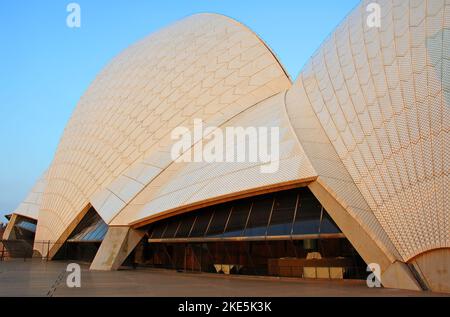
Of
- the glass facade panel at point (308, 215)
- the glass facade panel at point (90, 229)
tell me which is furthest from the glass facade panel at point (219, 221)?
the glass facade panel at point (90, 229)

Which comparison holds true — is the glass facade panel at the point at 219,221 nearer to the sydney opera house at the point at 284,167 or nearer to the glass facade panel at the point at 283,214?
the sydney opera house at the point at 284,167

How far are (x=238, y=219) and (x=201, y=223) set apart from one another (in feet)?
6.65

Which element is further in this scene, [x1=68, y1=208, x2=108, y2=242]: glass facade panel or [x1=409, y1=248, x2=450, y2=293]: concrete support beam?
[x1=68, y1=208, x2=108, y2=242]: glass facade panel

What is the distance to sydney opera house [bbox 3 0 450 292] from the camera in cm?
1130

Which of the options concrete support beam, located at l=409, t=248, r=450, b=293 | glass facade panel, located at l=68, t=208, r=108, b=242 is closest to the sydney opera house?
concrete support beam, located at l=409, t=248, r=450, b=293

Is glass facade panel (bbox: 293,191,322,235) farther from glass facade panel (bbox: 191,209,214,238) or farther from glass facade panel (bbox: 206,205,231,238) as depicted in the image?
glass facade panel (bbox: 191,209,214,238)

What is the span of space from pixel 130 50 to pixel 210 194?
20613mm

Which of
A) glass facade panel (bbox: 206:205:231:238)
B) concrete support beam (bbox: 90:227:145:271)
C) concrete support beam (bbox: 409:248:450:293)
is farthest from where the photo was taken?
concrete support beam (bbox: 90:227:145:271)

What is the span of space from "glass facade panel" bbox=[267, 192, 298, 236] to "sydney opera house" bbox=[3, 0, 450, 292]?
51 millimetres

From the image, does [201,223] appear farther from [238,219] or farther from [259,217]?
[259,217]

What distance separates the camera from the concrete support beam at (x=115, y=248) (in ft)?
58.4

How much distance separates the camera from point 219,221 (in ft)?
52.4

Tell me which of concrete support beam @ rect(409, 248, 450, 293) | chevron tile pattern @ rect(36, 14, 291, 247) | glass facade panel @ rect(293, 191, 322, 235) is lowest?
concrete support beam @ rect(409, 248, 450, 293)

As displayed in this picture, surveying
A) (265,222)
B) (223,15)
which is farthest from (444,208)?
(223,15)
